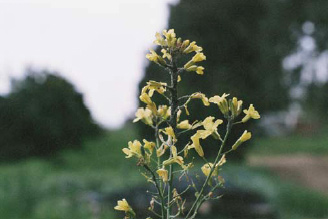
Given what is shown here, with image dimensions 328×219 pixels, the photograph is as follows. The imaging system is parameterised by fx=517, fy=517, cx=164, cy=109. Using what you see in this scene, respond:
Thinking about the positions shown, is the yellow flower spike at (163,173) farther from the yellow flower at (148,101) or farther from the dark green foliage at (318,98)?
the dark green foliage at (318,98)

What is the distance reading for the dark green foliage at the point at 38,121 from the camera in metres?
14.5

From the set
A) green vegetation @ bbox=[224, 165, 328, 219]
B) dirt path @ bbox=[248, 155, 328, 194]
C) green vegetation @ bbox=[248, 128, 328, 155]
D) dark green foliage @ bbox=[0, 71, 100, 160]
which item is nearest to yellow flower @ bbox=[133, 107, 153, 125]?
green vegetation @ bbox=[224, 165, 328, 219]

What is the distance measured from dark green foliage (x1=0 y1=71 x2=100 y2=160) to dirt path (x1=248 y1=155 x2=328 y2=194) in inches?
224

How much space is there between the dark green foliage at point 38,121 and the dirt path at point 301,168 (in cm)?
568

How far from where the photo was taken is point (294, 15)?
27.0 m

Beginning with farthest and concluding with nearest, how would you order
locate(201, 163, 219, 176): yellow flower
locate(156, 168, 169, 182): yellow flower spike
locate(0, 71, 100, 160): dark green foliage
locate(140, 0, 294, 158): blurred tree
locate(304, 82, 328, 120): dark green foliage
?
1. locate(304, 82, 328, 120): dark green foliage
2. locate(140, 0, 294, 158): blurred tree
3. locate(0, 71, 100, 160): dark green foliage
4. locate(201, 163, 219, 176): yellow flower
5. locate(156, 168, 169, 182): yellow flower spike

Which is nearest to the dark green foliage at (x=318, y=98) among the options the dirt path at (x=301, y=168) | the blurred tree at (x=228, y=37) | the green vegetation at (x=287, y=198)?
the blurred tree at (x=228, y=37)

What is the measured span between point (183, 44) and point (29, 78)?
47.7 feet

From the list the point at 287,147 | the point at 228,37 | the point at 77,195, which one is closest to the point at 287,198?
the point at 77,195

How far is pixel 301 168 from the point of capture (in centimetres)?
1725

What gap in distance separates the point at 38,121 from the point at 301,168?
8.67m

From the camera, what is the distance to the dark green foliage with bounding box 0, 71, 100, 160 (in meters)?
14.5

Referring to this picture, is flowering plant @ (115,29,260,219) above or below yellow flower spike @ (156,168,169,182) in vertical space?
above

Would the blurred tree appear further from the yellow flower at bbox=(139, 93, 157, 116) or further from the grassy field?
the yellow flower at bbox=(139, 93, 157, 116)
